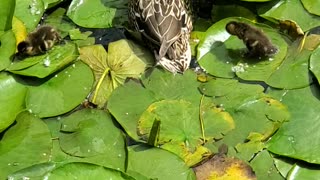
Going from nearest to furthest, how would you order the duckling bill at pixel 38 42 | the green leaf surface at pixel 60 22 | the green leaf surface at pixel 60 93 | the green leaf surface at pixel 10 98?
the green leaf surface at pixel 10 98 < the green leaf surface at pixel 60 93 < the duckling bill at pixel 38 42 < the green leaf surface at pixel 60 22

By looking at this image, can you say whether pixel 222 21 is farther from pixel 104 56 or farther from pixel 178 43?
pixel 104 56

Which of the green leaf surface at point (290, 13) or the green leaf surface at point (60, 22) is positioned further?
the green leaf surface at point (60, 22)

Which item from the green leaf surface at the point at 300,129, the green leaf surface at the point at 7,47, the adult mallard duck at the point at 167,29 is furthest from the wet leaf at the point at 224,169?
the green leaf surface at the point at 7,47

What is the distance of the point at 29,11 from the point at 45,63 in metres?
0.53

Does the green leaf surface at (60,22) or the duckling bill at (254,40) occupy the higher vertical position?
the duckling bill at (254,40)

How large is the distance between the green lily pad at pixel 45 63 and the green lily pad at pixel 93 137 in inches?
13.8

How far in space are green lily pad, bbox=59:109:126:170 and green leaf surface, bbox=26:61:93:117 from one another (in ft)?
0.28

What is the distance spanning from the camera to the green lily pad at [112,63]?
187 inches

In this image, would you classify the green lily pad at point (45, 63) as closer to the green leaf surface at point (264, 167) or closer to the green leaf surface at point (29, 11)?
the green leaf surface at point (29, 11)

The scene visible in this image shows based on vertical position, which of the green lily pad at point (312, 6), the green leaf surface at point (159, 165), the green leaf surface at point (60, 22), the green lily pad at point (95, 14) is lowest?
the green leaf surface at point (159, 165)

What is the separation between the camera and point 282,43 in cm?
493

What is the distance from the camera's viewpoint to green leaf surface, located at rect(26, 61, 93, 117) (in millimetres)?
4574

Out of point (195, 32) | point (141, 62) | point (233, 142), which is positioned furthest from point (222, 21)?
point (233, 142)

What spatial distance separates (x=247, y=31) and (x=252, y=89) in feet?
1.28
